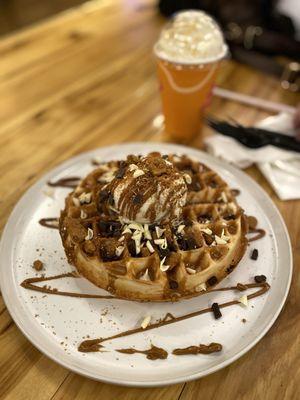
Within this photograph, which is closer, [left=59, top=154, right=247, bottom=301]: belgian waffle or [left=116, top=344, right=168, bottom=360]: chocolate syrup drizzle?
[left=116, top=344, right=168, bottom=360]: chocolate syrup drizzle

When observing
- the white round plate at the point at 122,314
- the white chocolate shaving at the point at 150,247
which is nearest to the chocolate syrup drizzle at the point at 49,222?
the white round plate at the point at 122,314

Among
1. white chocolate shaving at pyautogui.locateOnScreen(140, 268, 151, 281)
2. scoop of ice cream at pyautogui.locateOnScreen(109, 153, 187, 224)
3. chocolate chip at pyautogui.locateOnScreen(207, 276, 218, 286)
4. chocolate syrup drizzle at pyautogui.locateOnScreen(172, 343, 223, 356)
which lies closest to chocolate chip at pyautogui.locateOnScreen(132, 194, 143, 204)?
scoop of ice cream at pyautogui.locateOnScreen(109, 153, 187, 224)

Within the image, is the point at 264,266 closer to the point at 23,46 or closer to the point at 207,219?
the point at 207,219

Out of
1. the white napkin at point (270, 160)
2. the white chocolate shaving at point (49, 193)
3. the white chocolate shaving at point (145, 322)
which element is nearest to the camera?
the white chocolate shaving at point (145, 322)

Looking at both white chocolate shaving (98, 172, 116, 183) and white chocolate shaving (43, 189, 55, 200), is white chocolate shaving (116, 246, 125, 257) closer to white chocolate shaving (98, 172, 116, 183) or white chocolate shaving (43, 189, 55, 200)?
white chocolate shaving (98, 172, 116, 183)

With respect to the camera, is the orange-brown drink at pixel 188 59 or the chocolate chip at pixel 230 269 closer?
the chocolate chip at pixel 230 269

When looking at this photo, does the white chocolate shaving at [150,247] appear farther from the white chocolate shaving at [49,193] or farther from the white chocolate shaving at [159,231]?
the white chocolate shaving at [49,193]
